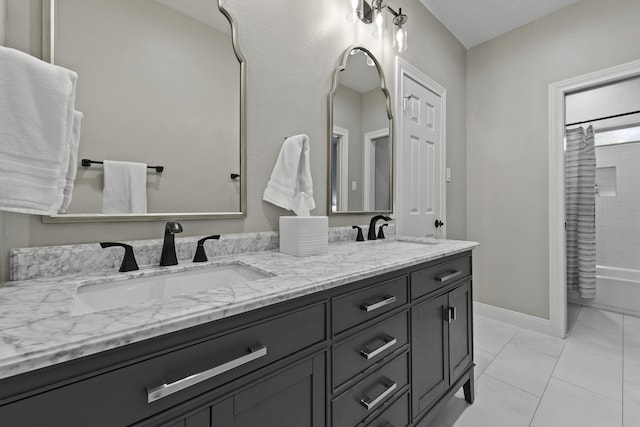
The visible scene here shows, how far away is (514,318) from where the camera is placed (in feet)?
8.31

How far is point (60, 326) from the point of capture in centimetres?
47

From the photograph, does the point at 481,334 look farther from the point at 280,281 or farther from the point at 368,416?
the point at 280,281

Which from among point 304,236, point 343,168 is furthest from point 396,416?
point 343,168

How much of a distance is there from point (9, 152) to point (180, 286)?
0.53 metres

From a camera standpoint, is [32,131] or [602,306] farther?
[602,306]

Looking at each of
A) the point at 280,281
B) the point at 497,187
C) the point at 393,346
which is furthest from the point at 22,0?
the point at 497,187

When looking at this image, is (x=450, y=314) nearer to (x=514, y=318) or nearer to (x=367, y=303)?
(x=367, y=303)

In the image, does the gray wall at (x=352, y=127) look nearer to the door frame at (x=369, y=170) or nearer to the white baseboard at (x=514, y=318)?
the door frame at (x=369, y=170)

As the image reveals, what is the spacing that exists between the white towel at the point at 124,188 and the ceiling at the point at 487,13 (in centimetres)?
252

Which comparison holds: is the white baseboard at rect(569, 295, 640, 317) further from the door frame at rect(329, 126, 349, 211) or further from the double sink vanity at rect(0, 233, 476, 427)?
the door frame at rect(329, 126, 349, 211)

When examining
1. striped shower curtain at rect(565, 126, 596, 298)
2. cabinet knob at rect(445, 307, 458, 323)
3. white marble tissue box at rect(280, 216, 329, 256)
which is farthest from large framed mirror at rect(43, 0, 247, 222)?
striped shower curtain at rect(565, 126, 596, 298)

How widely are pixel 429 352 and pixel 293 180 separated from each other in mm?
986

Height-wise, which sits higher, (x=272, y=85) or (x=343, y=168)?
(x=272, y=85)

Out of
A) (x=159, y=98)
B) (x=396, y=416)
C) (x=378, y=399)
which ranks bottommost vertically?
(x=396, y=416)
